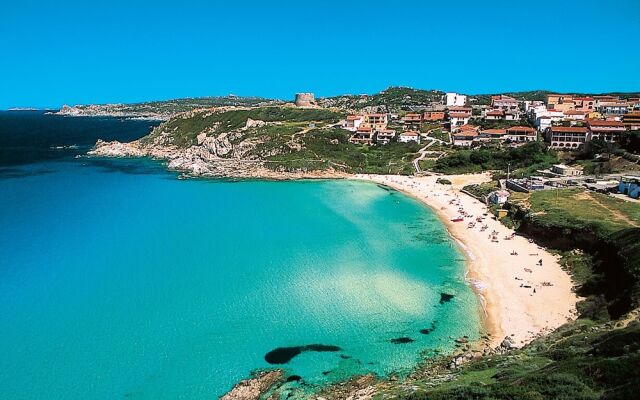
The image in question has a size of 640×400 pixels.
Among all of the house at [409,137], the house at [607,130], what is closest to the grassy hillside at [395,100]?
the house at [409,137]

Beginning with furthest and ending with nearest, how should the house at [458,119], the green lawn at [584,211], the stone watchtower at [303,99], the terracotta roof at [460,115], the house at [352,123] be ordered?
the stone watchtower at [303,99] → the house at [352,123] → the terracotta roof at [460,115] → the house at [458,119] → the green lawn at [584,211]

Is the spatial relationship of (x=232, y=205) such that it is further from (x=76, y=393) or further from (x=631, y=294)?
(x=631, y=294)

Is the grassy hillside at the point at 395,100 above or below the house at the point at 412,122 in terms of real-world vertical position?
above

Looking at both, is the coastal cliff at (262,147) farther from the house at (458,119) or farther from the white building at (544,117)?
the white building at (544,117)

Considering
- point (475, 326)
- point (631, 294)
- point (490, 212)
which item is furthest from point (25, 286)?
point (490, 212)

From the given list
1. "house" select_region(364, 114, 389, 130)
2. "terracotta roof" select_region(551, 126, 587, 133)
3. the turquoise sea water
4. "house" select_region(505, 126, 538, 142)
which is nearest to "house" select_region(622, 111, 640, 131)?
"terracotta roof" select_region(551, 126, 587, 133)

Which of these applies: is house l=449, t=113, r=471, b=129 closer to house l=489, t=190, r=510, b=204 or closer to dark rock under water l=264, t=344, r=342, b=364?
house l=489, t=190, r=510, b=204
